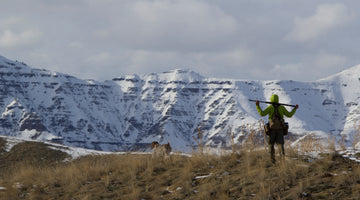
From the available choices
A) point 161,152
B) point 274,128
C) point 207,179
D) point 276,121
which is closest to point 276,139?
point 274,128

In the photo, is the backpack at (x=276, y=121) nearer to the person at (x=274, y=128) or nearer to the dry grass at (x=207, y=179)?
the person at (x=274, y=128)

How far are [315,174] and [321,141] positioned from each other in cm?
381

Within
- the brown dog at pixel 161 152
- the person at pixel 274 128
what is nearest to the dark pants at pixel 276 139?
the person at pixel 274 128

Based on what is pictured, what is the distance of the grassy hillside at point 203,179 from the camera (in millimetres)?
9773

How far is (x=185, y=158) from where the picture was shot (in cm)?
1453

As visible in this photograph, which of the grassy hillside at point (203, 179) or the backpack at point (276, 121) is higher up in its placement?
the backpack at point (276, 121)

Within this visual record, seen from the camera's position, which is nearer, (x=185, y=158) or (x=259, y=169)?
(x=259, y=169)

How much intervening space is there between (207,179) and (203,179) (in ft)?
0.50

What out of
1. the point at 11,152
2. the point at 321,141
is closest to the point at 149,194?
the point at 321,141

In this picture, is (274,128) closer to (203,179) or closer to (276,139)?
(276,139)

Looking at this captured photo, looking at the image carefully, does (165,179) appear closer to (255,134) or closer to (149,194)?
(149,194)

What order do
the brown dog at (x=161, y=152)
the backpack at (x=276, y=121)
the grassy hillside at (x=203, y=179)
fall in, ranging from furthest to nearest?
the brown dog at (x=161, y=152) → the backpack at (x=276, y=121) → the grassy hillside at (x=203, y=179)

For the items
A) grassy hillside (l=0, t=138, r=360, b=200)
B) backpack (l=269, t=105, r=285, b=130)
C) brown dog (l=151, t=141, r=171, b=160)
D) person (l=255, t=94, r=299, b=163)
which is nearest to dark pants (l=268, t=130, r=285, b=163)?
person (l=255, t=94, r=299, b=163)

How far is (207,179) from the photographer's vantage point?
1146cm
